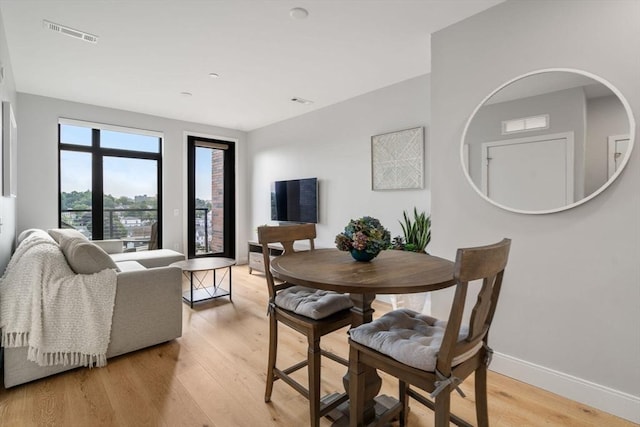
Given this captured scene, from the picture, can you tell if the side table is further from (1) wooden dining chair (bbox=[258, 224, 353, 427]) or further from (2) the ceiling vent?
(2) the ceiling vent

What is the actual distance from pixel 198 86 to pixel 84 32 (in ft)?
4.10

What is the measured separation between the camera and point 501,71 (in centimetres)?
212

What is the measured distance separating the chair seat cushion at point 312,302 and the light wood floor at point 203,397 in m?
0.62

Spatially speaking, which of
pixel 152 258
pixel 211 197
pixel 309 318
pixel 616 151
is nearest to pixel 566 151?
pixel 616 151

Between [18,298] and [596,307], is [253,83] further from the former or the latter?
[596,307]

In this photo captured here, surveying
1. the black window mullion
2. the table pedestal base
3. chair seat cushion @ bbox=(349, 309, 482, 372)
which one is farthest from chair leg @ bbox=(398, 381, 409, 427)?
the black window mullion

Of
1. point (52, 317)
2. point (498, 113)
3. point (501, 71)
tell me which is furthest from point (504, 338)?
point (52, 317)

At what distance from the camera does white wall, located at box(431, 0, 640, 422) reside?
169 centimetres

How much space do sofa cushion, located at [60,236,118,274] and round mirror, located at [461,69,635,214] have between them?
281cm

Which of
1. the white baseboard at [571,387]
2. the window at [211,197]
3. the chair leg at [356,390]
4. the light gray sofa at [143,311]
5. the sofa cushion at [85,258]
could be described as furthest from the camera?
the window at [211,197]

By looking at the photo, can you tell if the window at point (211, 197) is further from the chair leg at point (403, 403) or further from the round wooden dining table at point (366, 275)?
the chair leg at point (403, 403)

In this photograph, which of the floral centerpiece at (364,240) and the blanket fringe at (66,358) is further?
the blanket fringe at (66,358)

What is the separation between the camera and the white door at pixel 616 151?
1.69 m

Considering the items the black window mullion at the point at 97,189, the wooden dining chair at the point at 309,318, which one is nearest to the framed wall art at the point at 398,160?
the wooden dining chair at the point at 309,318
